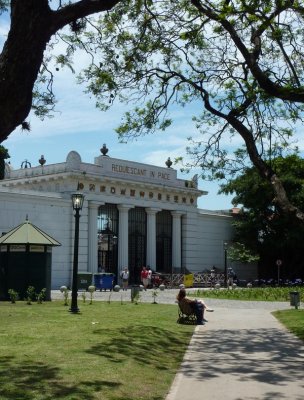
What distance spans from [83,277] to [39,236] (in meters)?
10.2

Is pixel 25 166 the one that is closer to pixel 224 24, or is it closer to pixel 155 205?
pixel 155 205

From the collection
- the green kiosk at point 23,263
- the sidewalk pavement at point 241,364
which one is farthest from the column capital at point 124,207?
the sidewalk pavement at point 241,364

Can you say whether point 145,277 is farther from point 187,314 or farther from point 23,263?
point 187,314

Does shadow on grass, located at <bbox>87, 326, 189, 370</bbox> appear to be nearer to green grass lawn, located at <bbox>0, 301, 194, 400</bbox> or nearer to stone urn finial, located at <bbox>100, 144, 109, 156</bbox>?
green grass lawn, located at <bbox>0, 301, 194, 400</bbox>

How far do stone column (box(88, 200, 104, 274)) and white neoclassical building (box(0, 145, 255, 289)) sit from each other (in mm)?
62

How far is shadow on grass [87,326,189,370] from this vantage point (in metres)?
10.3

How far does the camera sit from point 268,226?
46.0 m

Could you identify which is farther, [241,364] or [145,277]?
[145,277]

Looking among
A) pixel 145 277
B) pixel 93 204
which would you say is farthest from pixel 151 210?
pixel 145 277

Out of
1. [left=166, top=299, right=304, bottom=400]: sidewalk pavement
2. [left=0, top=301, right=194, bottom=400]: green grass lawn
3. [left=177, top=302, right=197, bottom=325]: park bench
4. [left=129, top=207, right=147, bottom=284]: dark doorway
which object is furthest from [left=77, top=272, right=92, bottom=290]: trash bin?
[left=177, top=302, right=197, bottom=325]: park bench

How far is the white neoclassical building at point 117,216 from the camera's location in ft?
113

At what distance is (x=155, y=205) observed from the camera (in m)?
41.6

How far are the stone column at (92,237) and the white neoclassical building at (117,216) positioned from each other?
0.20 feet

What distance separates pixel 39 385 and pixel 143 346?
419 centimetres
